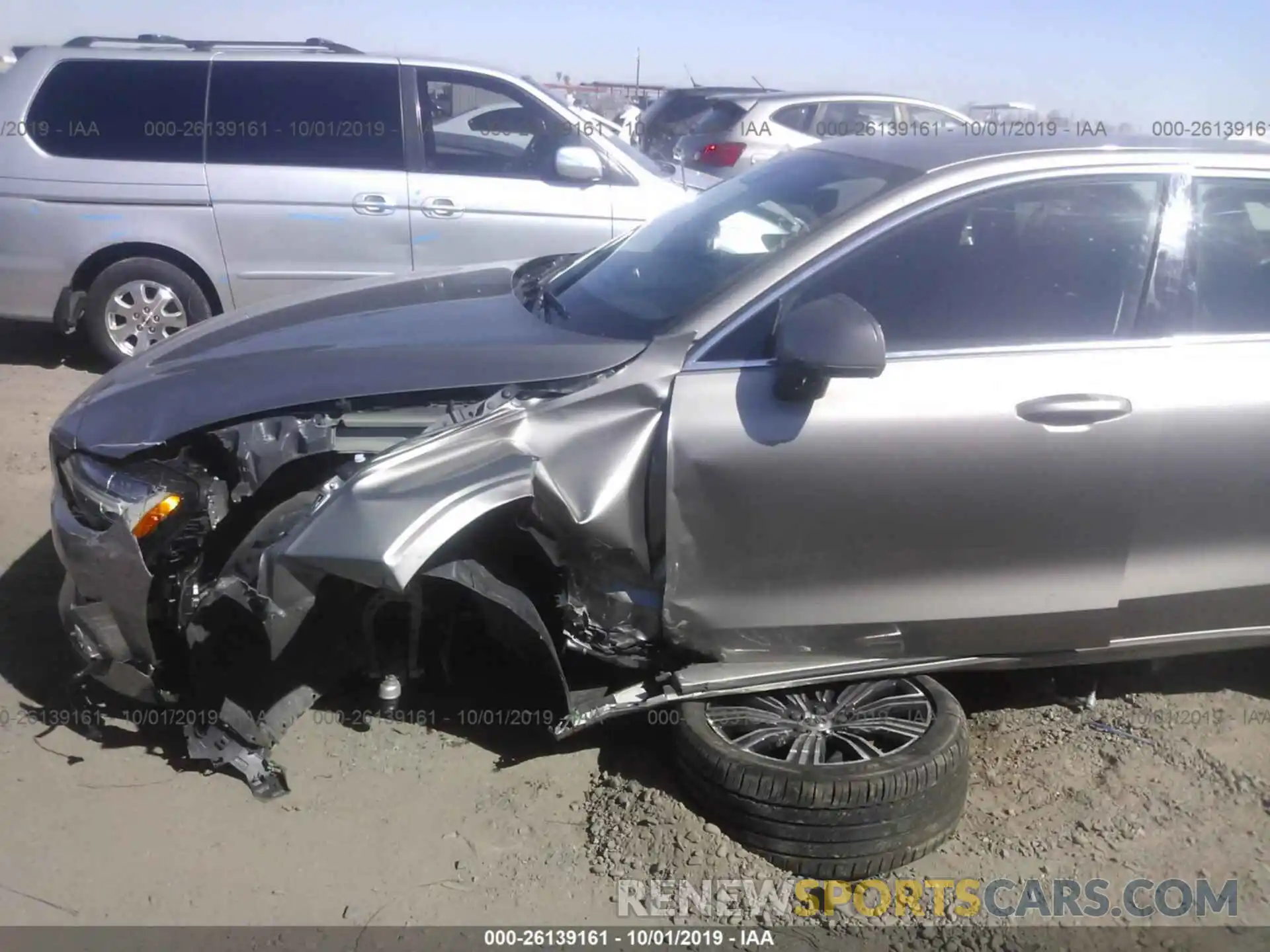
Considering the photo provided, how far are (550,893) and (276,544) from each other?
3.61 feet

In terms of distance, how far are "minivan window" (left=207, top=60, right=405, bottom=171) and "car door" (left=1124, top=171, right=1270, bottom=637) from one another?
15.0ft

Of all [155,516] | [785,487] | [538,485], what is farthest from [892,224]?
[155,516]

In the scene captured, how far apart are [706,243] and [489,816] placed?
1.80 metres

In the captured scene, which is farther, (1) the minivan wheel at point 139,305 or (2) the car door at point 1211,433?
(1) the minivan wheel at point 139,305

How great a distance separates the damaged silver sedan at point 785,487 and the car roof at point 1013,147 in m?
0.02

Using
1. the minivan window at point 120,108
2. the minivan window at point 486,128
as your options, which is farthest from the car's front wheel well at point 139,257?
the minivan window at point 486,128

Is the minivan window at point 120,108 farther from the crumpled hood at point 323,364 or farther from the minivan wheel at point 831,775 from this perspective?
the minivan wheel at point 831,775

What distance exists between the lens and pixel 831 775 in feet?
8.93

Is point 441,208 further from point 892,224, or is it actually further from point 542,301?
point 892,224

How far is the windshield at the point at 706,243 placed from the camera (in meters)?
2.97

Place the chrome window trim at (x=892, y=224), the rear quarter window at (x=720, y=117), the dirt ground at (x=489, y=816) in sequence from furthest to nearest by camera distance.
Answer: the rear quarter window at (x=720, y=117), the chrome window trim at (x=892, y=224), the dirt ground at (x=489, y=816)

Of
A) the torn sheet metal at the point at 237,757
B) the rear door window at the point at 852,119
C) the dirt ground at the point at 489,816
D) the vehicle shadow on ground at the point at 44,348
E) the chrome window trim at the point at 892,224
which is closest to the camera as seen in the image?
the dirt ground at the point at 489,816

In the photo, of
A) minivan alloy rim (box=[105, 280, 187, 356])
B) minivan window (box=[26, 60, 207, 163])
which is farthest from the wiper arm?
minivan window (box=[26, 60, 207, 163])

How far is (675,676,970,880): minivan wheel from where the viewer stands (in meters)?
2.72
